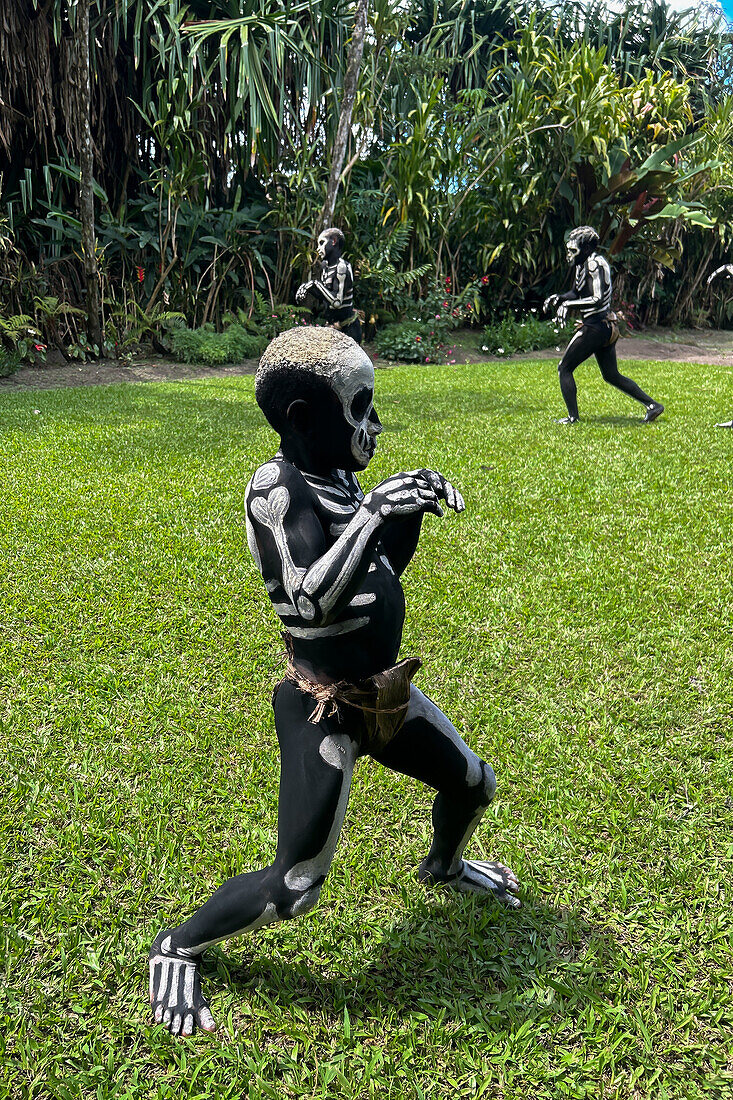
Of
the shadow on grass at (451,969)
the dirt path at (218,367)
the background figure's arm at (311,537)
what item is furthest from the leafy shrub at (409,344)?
the background figure's arm at (311,537)

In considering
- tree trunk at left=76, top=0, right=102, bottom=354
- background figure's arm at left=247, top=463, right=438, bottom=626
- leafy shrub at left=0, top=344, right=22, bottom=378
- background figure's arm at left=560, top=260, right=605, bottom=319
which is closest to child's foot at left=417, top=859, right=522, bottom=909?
background figure's arm at left=247, top=463, right=438, bottom=626

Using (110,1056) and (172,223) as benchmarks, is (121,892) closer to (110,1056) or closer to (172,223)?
(110,1056)

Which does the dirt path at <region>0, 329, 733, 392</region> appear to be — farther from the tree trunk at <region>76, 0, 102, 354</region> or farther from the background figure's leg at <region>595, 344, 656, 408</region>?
the background figure's leg at <region>595, 344, 656, 408</region>

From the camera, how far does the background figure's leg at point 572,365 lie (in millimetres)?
8375

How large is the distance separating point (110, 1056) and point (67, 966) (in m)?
0.34

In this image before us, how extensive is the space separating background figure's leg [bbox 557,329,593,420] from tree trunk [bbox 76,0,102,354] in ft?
24.3

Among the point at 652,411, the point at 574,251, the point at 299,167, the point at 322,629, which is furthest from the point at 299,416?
the point at 299,167

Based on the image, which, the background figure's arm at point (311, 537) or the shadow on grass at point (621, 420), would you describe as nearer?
the background figure's arm at point (311, 537)

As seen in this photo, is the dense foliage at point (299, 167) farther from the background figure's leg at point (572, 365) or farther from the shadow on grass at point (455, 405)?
the background figure's leg at point (572, 365)

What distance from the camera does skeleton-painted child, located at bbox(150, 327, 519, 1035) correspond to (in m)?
1.60

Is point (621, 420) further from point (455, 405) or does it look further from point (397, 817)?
point (397, 817)

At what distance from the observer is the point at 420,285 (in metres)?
15.6

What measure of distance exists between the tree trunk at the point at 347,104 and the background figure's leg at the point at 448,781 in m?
11.8

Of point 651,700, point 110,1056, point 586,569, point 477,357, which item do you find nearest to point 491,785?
point 110,1056
